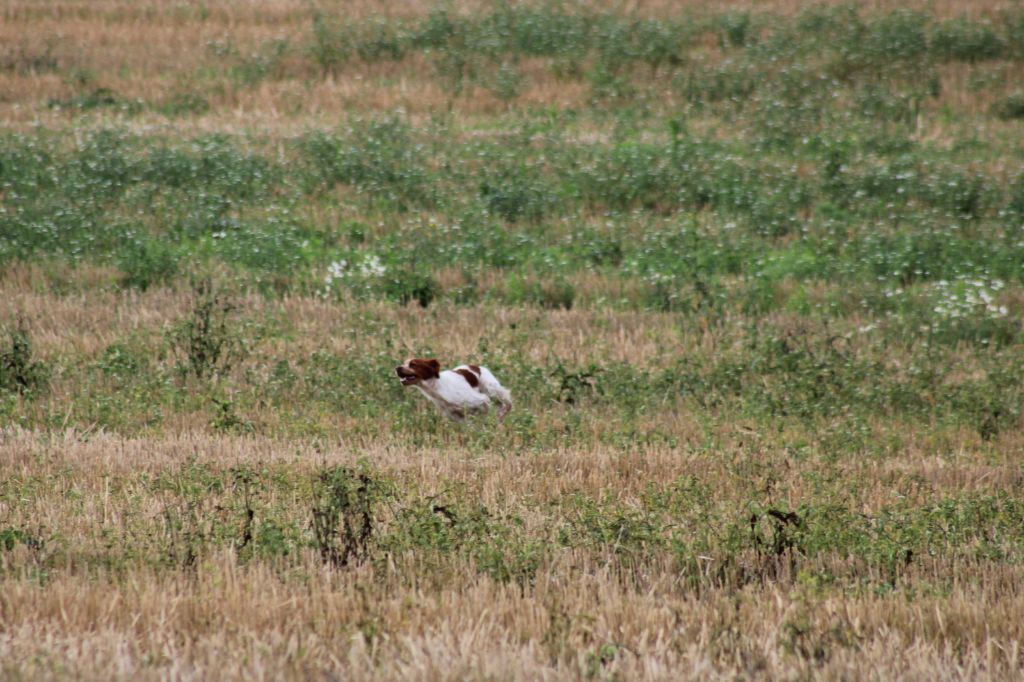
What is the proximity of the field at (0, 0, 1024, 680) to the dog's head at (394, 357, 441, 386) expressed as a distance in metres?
0.39

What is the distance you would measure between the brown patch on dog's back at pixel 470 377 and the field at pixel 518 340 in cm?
24

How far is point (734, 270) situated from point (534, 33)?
1079 cm

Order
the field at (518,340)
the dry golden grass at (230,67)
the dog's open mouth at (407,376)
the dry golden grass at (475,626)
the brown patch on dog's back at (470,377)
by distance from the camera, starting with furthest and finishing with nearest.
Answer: the dry golden grass at (230,67) < the brown patch on dog's back at (470,377) < the dog's open mouth at (407,376) < the field at (518,340) < the dry golden grass at (475,626)

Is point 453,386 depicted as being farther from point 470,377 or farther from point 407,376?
point 407,376

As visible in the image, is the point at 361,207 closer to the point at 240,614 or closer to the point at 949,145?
the point at 949,145

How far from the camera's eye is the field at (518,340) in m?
4.71

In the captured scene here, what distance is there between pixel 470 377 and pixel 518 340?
2.14m

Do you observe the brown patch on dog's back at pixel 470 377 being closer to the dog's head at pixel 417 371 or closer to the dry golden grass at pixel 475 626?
the dog's head at pixel 417 371

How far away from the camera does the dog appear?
7.91 meters

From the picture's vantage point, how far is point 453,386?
8.02m

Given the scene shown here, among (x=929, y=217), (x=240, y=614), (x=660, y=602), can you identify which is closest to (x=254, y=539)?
(x=240, y=614)

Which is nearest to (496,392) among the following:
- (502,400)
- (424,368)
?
(502,400)

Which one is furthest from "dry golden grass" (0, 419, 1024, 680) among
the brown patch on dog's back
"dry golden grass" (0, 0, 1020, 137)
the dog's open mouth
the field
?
"dry golden grass" (0, 0, 1020, 137)

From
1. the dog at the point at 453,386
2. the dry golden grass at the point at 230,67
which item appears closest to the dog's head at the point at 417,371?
the dog at the point at 453,386
